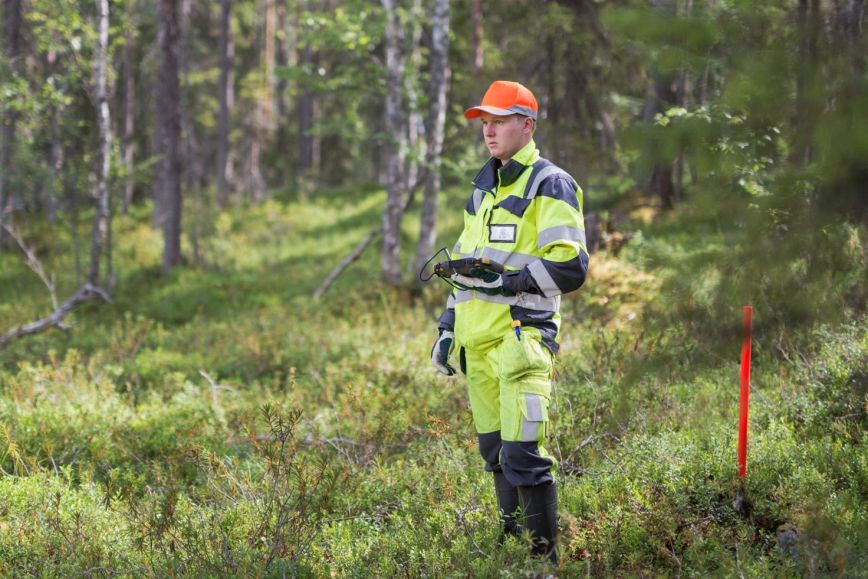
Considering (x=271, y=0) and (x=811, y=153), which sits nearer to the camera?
(x=811, y=153)

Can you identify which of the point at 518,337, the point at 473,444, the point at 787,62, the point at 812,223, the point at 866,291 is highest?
the point at 787,62

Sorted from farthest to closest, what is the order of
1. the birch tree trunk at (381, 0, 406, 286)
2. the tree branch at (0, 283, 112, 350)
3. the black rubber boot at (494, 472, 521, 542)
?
the birch tree trunk at (381, 0, 406, 286)
the tree branch at (0, 283, 112, 350)
the black rubber boot at (494, 472, 521, 542)

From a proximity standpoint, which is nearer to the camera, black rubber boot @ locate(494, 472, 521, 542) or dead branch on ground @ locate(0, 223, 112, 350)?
black rubber boot @ locate(494, 472, 521, 542)

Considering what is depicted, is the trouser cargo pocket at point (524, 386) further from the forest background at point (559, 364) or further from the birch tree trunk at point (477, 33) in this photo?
the birch tree trunk at point (477, 33)

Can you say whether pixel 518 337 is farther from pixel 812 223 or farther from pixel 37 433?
pixel 37 433

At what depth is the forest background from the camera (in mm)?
2594

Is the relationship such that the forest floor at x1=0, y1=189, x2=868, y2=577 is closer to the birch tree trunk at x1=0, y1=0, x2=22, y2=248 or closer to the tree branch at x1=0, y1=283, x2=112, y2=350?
the tree branch at x1=0, y1=283, x2=112, y2=350

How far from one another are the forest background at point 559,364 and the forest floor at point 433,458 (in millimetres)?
23

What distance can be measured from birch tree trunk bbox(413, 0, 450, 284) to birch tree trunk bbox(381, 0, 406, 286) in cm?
50

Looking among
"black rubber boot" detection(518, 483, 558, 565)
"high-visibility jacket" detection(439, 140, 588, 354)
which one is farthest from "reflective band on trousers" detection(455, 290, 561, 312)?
"black rubber boot" detection(518, 483, 558, 565)

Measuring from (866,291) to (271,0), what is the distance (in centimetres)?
2684

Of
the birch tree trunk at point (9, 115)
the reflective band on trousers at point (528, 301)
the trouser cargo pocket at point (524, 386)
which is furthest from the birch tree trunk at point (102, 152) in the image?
the trouser cargo pocket at point (524, 386)

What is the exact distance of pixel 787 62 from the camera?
2.45 m

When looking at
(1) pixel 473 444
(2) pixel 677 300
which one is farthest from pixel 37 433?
(2) pixel 677 300
